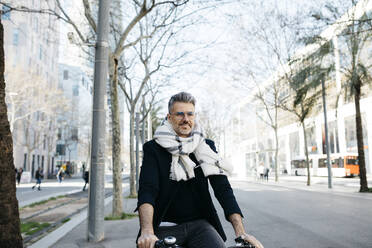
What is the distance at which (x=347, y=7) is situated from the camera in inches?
592

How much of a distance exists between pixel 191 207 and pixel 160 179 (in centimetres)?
29

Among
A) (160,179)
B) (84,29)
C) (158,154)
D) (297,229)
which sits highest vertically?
(84,29)

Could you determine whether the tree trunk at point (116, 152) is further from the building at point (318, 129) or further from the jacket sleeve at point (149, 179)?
the jacket sleeve at point (149, 179)

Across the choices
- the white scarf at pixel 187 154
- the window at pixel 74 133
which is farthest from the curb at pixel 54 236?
the window at pixel 74 133

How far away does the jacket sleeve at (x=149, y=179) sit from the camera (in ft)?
7.23

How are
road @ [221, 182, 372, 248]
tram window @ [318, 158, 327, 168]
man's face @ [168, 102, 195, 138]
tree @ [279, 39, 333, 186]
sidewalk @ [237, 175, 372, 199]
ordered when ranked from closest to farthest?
man's face @ [168, 102, 195, 138] → road @ [221, 182, 372, 248] → tree @ [279, 39, 333, 186] → sidewalk @ [237, 175, 372, 199] → tram window @ [318, 158, 327, 168]

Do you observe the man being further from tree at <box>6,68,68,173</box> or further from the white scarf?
tree at <box>6,68,68,173</box>

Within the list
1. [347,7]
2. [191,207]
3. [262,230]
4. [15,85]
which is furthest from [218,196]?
[15,85]

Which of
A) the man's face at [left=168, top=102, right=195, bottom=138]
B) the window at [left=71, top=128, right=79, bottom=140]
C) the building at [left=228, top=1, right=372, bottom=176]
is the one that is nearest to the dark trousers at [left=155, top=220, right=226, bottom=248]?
the man's face at [left=168, top=102, right=195, bottom=138]

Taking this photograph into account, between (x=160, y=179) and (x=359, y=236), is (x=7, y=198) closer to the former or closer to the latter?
(x=160, y=179)

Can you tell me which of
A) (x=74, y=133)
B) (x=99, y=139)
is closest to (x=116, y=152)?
(x=99, y=139)

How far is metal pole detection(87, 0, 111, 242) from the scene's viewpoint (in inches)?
261

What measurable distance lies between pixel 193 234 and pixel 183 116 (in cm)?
82

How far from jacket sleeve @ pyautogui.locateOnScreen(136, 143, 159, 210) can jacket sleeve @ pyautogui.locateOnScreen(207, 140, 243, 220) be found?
409 mm
